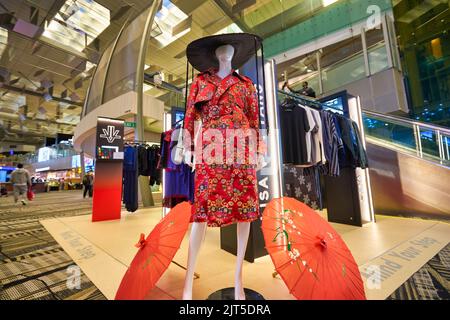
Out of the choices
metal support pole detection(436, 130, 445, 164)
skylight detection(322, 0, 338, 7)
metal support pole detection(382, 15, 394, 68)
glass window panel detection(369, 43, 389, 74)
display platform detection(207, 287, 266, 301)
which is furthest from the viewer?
skylight detection(322, 0, 338, 7)

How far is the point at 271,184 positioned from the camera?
2.22 meters

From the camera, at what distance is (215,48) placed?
4.96 ft

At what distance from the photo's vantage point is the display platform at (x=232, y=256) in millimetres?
1575

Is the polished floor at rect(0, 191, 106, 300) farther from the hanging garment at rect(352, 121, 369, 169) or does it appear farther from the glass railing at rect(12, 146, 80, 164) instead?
the glass railing at rect(12, 146, 80, 164)

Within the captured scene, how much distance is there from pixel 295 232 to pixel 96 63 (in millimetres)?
12593

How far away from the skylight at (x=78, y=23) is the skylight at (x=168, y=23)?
6.04ft

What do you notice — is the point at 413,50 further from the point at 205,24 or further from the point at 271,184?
the point at 271,184

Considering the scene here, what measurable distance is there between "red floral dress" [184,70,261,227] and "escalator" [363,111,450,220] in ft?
14.9

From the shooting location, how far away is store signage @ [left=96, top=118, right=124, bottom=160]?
14.9 feet

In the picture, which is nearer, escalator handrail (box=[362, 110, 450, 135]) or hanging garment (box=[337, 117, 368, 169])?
hanging garment (box=[337, 117, 368, 169])

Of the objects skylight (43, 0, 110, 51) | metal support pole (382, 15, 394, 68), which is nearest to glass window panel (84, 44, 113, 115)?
skylight (43, 0, 110, 51)

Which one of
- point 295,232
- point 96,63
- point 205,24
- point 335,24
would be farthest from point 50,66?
point 295,232

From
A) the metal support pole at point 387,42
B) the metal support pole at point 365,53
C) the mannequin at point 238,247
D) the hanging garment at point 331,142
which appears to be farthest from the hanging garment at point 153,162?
the metal support pole at point 387,42

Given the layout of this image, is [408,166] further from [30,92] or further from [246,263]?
[30,92]
